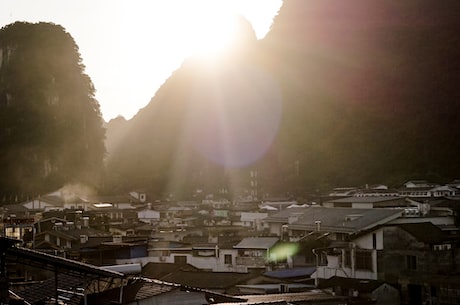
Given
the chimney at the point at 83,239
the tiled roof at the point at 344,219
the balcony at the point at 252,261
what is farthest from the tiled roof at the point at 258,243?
the chimney at the point at 83,239

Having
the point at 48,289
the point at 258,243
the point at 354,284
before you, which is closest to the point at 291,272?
the point at 354,284

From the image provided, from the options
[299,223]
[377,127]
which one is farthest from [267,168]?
[299,223]

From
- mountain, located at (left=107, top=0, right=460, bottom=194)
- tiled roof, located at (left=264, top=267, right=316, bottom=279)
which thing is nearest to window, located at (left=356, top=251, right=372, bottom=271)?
tiled roof, located at (left=264, top=267, right=316, bottom=279)

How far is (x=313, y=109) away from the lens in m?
86.5

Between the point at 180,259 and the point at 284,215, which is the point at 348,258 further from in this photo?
the point at 284,215

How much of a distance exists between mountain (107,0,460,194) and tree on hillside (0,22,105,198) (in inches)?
230

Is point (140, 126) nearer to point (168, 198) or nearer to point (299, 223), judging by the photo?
point (168, 198)

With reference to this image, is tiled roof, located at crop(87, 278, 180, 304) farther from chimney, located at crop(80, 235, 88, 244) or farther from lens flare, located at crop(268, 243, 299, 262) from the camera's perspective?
chimney, located at crop(80, 235, 88, 244)

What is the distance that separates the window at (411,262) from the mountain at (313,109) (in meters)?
36.3

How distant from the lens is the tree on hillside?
6150 cm

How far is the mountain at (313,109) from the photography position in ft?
225

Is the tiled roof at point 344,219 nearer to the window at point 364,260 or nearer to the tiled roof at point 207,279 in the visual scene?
the window at point 364,260

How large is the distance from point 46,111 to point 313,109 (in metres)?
35.3

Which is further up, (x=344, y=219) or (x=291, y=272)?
(x=344, y=219)
